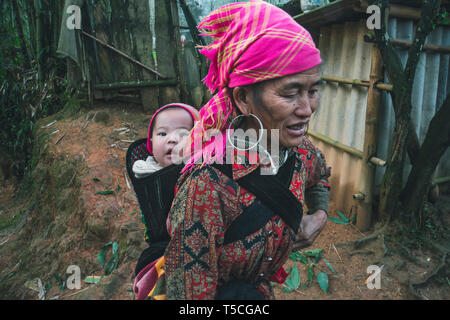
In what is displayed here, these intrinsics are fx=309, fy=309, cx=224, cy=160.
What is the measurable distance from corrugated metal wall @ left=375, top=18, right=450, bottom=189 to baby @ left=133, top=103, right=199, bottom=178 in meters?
3.04

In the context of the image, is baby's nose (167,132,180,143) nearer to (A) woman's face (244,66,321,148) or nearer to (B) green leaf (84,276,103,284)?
(A) woman's face (244,66,321,148)

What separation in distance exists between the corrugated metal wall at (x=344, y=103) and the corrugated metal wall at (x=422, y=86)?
11.4 inches

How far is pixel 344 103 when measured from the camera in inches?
178

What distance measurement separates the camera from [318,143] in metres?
5.17

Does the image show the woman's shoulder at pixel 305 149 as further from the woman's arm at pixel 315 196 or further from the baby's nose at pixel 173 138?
the baby's nose at pixel 173 138

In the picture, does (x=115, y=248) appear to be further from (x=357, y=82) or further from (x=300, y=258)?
(x=357, y=82)

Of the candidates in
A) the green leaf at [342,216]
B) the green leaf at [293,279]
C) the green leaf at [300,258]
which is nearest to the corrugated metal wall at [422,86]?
the green leaf at [342,216]

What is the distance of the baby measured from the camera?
1.74m

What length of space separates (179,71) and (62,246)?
3.48 metres

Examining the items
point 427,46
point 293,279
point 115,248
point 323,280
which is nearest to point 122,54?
point 115,248

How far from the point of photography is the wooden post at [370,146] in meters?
3.76

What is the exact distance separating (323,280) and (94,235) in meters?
2.82
